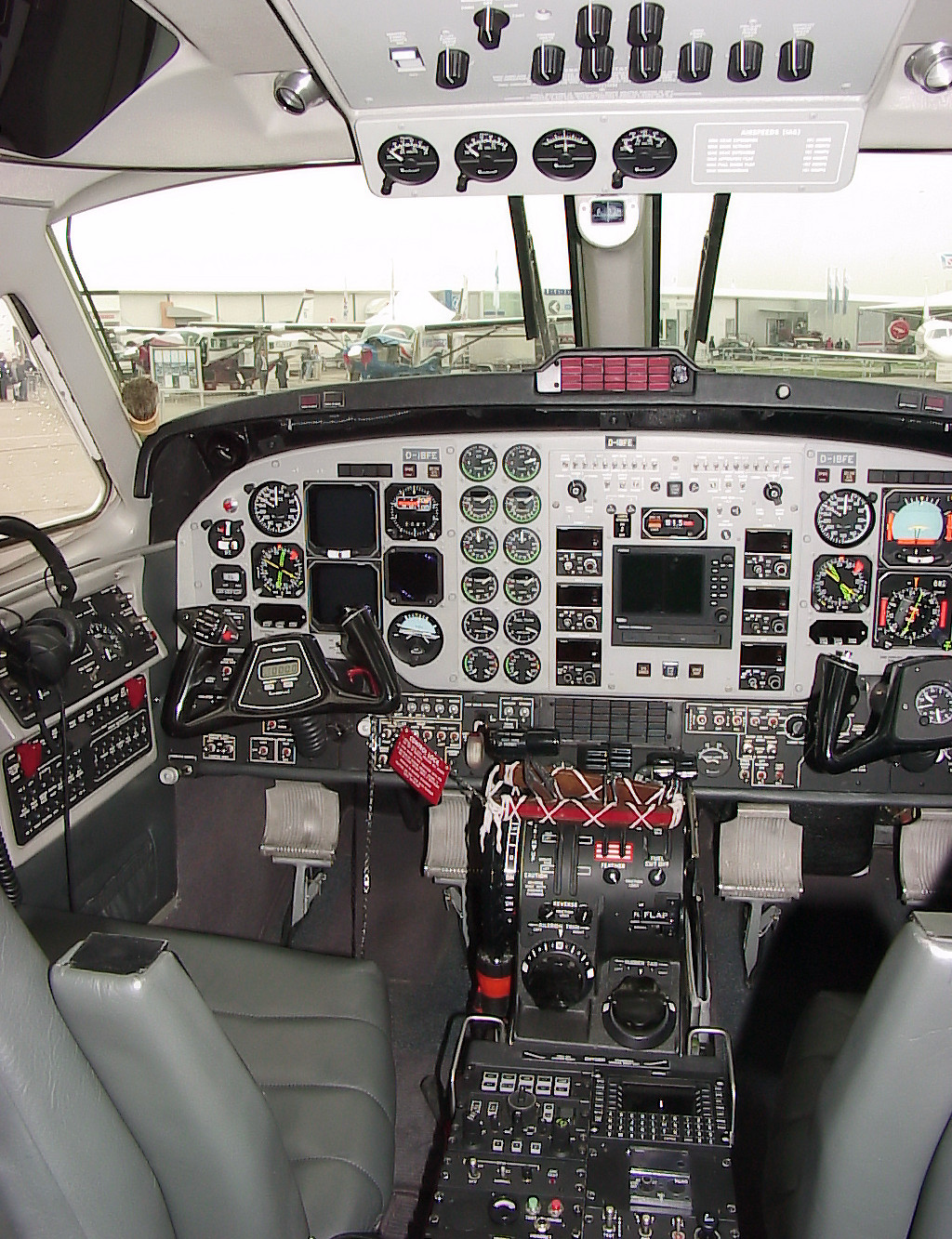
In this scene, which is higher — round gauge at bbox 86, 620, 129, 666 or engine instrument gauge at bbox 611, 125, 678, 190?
engine instrument gauge at bbox 611, 125, 678, 190

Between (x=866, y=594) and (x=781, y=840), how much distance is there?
0.92 meters

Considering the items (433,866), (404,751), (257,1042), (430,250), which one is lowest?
(433,866)

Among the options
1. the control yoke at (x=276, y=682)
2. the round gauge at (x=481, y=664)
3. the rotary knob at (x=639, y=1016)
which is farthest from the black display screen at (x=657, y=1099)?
the round gauge at (x=481, y=664)

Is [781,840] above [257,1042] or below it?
below

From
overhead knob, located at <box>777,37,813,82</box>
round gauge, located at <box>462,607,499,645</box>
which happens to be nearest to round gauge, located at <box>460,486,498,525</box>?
round gauge, located at <box>462,607,499,645</box>

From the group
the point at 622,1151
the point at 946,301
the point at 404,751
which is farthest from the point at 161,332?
the point at 622,1151

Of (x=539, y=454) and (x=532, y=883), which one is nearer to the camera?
(x=532, y=883)

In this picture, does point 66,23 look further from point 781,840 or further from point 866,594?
point 781,840

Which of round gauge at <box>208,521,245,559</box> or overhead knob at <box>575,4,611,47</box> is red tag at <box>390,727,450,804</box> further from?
overhead knob at <box>575,4,611,47</box>

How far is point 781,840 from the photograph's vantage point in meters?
3.53

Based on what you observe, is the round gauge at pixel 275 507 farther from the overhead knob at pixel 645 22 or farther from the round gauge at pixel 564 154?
the overhead knob at pixel 645 22

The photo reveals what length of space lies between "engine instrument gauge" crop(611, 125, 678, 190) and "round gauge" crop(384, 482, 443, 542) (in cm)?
151

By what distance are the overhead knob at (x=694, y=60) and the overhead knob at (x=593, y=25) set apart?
13 centimetres

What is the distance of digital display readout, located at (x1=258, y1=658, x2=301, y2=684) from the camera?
123 inches
